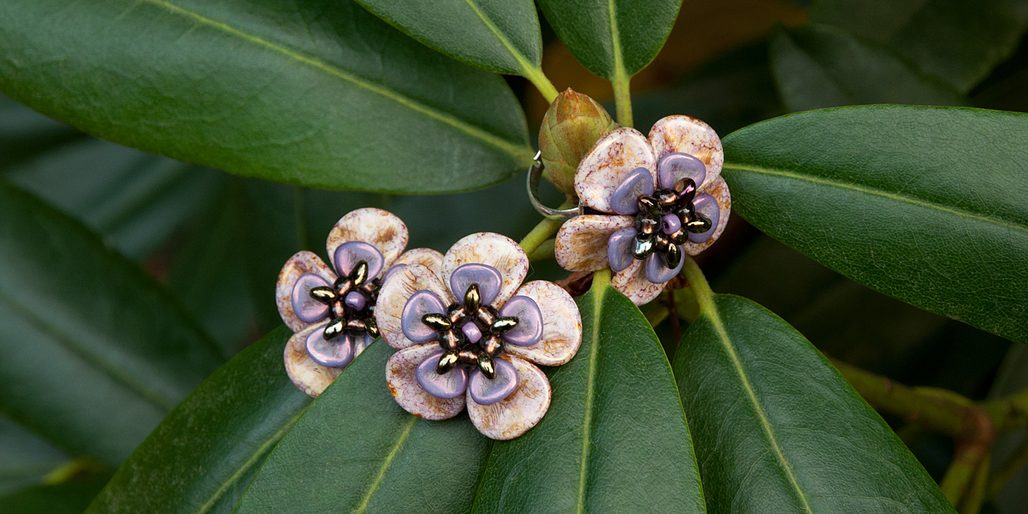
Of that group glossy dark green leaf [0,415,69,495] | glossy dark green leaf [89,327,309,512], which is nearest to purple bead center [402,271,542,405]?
glossy dark green leaf [89,327,309,512]

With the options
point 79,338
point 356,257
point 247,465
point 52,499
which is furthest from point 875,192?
point 52,499

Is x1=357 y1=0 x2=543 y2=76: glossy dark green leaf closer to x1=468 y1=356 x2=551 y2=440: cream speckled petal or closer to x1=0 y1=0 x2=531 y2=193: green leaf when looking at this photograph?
x1=0 y1=0 x2=531 y2=193: green leaf

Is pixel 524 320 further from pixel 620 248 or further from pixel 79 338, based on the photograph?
pixel 79 338

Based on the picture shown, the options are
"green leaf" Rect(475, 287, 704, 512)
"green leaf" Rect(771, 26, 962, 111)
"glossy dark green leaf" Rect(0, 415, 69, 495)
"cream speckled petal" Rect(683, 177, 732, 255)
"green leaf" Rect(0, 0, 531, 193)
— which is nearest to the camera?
"green leaf" Rect(475, 287, 704, 512)

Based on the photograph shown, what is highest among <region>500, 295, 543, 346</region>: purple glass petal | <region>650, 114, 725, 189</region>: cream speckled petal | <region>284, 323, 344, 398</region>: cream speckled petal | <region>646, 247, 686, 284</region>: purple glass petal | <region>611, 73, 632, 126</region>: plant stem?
<region>650, 114, 725, 189</region>: cream speckled petal

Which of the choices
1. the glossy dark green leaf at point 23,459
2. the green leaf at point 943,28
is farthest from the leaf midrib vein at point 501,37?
the glossy dark green leaf at point 23,459

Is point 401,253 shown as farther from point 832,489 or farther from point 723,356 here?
point 832,489

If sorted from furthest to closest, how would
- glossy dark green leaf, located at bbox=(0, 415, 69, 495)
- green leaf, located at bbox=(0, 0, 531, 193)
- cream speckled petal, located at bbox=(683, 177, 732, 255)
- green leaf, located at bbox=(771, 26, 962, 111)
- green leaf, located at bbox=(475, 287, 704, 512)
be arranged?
1. glossy dark green leaf, located at bbox=(0, 415, 69, 495)
2. green leaf, located at bbox=(771, 26, 962, 111)
3. green leaf, located at bbox=(0, 0, 531, 193)
4. cream speckled petal, located at bbox=(683, 177, 732, 255)
5. green leaf, located at bbox=(475, 287, 704, 512)

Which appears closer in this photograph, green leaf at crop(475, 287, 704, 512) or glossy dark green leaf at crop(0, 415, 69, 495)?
green leaf at crop(475, 287, 704, 512)

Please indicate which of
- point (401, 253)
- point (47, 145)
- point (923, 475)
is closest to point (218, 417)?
point (401, 253)
